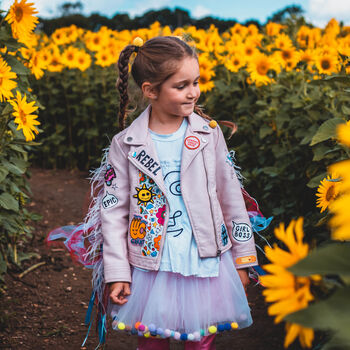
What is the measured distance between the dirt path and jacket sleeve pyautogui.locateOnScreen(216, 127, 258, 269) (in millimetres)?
928

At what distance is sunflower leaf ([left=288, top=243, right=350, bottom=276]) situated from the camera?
0.79 metres

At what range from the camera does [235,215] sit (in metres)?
2.02

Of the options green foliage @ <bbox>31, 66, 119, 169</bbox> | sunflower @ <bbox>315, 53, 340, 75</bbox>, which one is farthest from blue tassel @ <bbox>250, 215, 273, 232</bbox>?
green foliage @ <bbox>31, 66, 119, 169</bbox>

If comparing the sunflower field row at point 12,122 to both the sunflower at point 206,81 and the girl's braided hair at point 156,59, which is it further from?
the sunflower at point 206,81

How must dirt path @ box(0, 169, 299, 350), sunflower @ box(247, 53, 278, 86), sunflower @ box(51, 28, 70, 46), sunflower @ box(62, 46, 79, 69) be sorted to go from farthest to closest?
sunflower @ box(51, 28, 70, 46)
sunflower @ box(62, 46, 79, 69)
sunflower @ box(247, 53, 278, 86)
dirt path @ box(0, 169, 299, 350)

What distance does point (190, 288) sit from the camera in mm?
1922

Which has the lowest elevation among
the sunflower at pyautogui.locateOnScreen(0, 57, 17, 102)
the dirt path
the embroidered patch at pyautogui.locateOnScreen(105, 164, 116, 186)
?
the dirt path

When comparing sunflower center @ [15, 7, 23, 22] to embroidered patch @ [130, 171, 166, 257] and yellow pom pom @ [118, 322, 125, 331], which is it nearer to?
embroidered patch @ [130, 171, 166, 257]

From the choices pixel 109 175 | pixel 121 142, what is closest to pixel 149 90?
pixel 121 142

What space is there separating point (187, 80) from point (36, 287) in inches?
84.4

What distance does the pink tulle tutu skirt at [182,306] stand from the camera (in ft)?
6.23

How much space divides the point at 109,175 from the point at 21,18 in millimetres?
1051

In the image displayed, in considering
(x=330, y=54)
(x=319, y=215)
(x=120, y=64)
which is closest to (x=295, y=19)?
(x=330, y=54)

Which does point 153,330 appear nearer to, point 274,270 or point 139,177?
point 139,177
